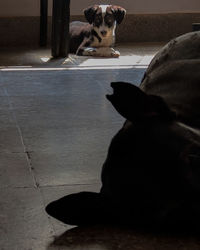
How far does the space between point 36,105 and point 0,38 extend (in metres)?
2.96

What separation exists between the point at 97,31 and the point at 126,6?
851 millimetres

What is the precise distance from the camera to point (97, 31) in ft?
18.7

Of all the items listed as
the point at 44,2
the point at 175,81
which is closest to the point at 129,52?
the point at 44,2

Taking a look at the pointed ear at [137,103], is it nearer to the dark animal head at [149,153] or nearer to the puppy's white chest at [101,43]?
the dark animal head at [149,153]

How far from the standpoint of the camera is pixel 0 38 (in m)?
6.17

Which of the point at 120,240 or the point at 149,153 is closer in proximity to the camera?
the point at 149,153

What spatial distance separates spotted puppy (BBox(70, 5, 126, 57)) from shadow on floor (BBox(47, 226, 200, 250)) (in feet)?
12.6

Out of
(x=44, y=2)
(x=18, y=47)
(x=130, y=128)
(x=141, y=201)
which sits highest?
(x=130, y=128)

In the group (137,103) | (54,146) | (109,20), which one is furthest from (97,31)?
(137,103)

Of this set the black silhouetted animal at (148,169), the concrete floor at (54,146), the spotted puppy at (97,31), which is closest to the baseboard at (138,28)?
the spotted puppy at (97,31)

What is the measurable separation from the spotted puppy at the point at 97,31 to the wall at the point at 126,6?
0.57 metres

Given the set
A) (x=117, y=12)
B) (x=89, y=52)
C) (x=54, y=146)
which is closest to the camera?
(x=54, y=146)

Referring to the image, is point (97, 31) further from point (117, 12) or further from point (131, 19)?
point (131, 19)

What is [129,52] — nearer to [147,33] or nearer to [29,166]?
[147,33]
